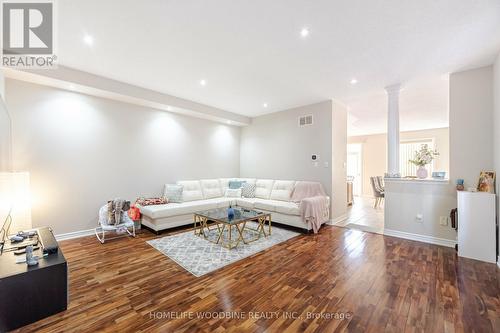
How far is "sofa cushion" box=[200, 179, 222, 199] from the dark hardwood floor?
2.25m

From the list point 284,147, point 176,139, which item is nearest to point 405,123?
point 284,147

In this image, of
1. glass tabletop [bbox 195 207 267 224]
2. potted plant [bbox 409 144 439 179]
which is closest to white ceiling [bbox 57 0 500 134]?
potted plant [bbox 409 144 439 179]

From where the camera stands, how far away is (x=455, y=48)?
2.71 m

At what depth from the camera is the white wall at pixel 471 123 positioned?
3.20 metres

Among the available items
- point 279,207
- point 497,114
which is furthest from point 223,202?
point 497,114

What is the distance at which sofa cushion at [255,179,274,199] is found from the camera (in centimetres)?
541

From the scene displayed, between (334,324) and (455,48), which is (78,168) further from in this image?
(455,48)

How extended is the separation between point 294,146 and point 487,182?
10.9ft

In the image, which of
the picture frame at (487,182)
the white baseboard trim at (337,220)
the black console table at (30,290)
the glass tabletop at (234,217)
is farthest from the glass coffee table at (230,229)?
the picture frame at (487,182)

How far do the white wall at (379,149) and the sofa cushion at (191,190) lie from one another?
7.40 meters

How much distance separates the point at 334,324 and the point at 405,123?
7451 millimetres

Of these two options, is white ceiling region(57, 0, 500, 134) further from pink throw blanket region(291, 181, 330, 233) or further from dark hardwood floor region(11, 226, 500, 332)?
dark hardwood floor region(11, 226, 500, 332)

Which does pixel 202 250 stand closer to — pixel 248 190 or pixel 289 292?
pixel 289 292

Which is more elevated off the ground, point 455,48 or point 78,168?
point 455,48
